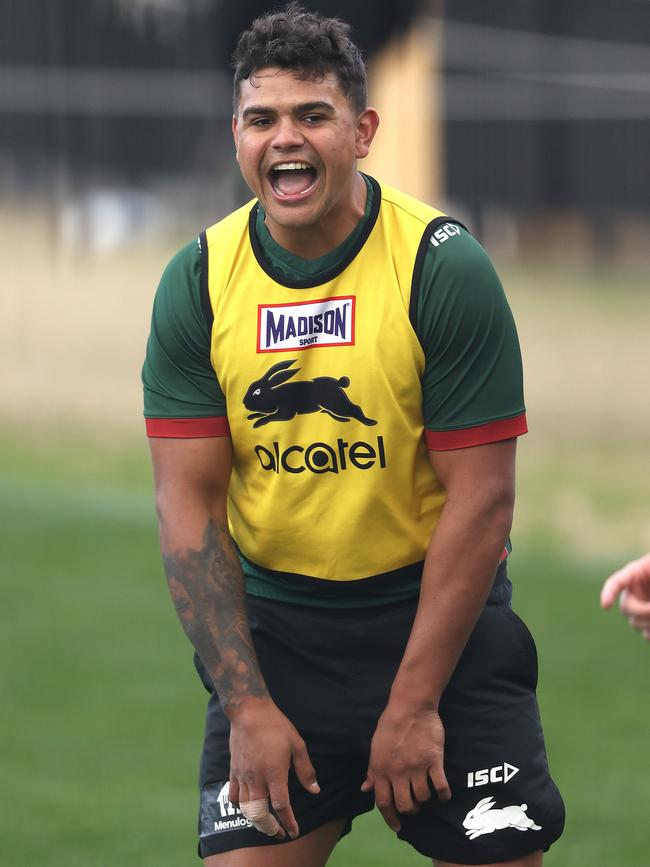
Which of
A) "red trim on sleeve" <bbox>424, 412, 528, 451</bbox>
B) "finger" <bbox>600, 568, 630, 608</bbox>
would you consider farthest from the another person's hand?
"red trim on sleeve" <bbox>424, 412, 528, 451</bbox>

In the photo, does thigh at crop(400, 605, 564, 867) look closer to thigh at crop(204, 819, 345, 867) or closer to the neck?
thigh at crop(204, 819, 345, 867)

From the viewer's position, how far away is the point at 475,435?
3.46 meters

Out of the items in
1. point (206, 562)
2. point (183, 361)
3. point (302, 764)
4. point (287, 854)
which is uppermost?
point (183, 361)

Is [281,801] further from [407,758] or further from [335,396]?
[335,396]

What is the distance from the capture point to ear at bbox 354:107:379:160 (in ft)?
11.6

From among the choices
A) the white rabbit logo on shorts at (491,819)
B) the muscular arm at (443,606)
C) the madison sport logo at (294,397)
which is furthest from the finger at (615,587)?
the madison sport logo at (294,397)

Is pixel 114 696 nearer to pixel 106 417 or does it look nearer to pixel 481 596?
pixel 481 596

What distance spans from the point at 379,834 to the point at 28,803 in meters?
1.31

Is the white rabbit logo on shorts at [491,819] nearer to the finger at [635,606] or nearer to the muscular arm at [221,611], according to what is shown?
the muscular arm at [221,611]

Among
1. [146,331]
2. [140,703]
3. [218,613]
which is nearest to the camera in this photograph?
[218,613]

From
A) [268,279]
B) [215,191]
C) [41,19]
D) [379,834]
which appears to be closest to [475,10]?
[215,191]

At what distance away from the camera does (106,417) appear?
14.1 meters

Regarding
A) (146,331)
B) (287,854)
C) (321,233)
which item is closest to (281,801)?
(287,854)

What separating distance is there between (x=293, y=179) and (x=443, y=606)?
3.20 ft
